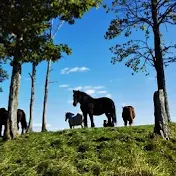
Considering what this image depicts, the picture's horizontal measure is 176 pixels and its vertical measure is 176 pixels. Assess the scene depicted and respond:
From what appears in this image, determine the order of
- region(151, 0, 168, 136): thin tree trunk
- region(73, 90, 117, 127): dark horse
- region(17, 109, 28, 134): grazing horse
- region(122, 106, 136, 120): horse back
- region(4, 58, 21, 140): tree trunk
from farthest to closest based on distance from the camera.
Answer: region(17, 109, 28, 134): grazing horse
region(122, 106, 136, 120): horse back
region(73, 90, 117, 127): dark horse
region(151, 0, 168, 136): thin tree trunk
region(4, 58, 21, 140): tree trunk

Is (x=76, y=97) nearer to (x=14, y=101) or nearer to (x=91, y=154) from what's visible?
(x=14, y=101)

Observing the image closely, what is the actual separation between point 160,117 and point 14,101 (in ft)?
28.4

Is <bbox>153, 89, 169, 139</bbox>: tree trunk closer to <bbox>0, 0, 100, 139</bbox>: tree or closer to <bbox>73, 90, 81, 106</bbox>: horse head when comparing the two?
<bbox>0, 0, 100, 139</bbox>: tree

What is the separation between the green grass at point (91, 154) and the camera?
14172 millimetres

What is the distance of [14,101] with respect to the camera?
23.3 metres

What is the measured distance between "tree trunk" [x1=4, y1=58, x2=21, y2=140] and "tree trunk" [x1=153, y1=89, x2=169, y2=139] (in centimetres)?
802

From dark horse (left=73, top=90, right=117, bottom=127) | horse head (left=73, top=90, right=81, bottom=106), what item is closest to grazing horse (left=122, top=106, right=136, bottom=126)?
dark horse (left=73, top=90, right=117, bottom=127)

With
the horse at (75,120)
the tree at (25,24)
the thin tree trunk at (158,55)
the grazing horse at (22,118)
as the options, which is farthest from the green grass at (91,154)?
the horse at (75,120)

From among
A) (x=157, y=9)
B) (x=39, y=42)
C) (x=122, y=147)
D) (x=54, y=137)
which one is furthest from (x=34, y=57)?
(x=157, y=9)

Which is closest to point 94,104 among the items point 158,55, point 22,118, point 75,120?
point 158,55

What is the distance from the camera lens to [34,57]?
24.2 metres

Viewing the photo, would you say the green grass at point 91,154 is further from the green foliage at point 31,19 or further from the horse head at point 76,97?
the horse head at point 76,97

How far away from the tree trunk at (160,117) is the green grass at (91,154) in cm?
53

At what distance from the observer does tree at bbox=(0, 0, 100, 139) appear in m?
22.8
